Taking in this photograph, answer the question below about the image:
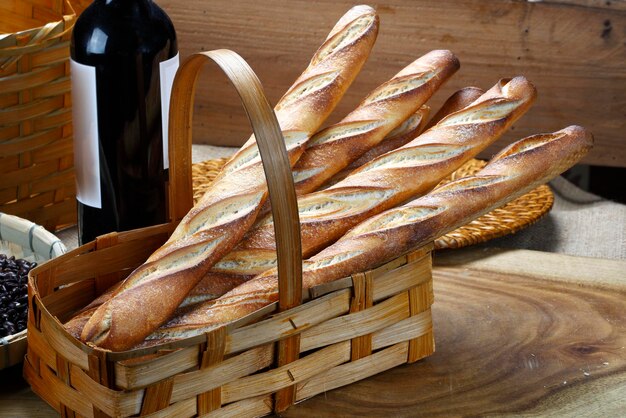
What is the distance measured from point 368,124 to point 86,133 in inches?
13.8

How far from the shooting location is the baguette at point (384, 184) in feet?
3.24

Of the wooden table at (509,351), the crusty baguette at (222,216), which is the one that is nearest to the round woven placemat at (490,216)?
the wooden table at (509,351)

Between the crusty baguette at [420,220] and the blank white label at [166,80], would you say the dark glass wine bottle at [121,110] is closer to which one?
the blank white label at [166,80]

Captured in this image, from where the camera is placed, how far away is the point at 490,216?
142 cm

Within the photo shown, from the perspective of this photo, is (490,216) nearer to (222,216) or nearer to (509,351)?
(509,351)

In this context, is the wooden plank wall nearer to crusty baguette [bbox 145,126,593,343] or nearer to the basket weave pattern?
crusty baguette [bbox 145,126,593,343]

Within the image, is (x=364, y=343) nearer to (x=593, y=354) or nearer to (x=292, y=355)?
(x=292, y=355)

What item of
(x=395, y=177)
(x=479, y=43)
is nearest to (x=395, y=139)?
(x=395, y=177)

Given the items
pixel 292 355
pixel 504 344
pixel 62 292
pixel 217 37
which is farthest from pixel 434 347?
pixel 217 37

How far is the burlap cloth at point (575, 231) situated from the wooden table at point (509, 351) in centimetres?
10

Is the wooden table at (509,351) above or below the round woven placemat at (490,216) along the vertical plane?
below

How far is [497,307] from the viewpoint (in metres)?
1.21

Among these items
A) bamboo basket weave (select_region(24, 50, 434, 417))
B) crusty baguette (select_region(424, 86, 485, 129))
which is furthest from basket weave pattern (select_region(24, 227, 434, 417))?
crusty baguette (select_region(424, 86, 485, 129))

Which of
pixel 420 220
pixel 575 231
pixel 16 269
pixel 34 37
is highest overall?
pixel 34 37
